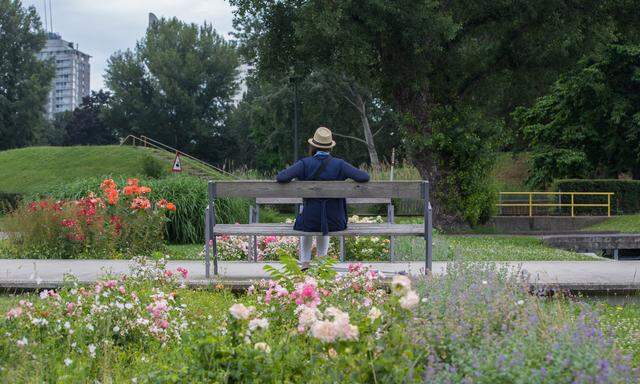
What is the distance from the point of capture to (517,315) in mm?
4074

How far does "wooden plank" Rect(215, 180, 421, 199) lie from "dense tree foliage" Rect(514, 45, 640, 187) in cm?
2835

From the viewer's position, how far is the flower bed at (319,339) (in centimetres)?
326

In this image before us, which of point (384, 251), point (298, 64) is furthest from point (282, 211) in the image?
point (384, 251)

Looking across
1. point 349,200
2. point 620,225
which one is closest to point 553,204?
point 620,225

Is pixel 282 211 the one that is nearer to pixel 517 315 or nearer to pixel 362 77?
pixel 362 77

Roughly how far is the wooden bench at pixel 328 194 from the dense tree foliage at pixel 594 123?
28347 millimetres

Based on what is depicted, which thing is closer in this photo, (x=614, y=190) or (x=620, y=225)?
(x=620, y=225)

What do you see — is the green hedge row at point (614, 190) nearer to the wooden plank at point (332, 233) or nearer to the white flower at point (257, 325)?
the wooden plank at point (332, 233)

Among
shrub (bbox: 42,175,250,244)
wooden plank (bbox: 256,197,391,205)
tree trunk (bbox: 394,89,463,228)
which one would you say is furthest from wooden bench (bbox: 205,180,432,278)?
tree trunk (bbox: 394,89,463,228)

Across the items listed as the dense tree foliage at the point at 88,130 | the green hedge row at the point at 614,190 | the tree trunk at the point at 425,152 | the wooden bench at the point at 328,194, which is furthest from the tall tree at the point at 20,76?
the wooden bench at the point at 328,194

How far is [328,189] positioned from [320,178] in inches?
15.7

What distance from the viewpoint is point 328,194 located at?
7648 mm

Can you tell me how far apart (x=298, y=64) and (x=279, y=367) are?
20.9 metres

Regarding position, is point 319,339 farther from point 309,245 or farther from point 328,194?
point 309,245
